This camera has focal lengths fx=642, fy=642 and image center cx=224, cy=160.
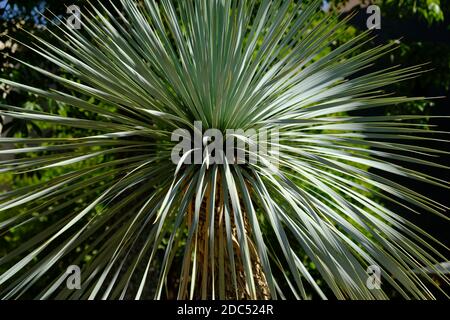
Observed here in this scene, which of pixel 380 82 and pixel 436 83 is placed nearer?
pixel 380 82

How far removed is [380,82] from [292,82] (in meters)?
0.42

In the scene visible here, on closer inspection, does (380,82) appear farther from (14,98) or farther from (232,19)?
(14,98)

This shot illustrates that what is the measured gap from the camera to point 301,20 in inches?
129
